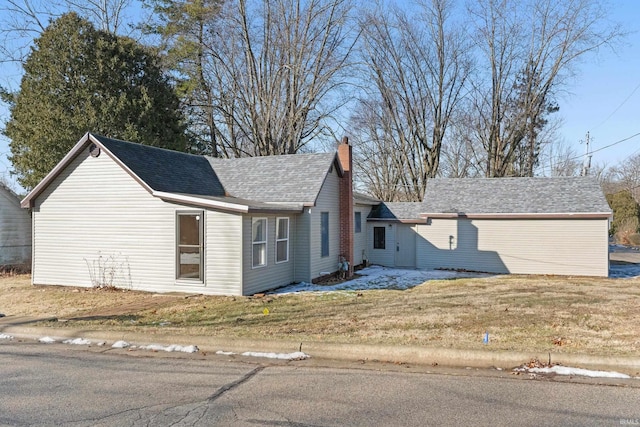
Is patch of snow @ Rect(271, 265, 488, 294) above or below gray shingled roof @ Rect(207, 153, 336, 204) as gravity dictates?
below

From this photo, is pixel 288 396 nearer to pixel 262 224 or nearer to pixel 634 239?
pixel 262 224

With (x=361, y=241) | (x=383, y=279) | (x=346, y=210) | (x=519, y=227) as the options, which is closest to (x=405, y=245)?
(x=361, y=241)

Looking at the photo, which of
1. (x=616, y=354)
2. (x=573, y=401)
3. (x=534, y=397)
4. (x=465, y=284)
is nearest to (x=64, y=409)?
(x=534, y=397)

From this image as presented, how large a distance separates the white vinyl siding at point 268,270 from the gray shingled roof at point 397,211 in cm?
862

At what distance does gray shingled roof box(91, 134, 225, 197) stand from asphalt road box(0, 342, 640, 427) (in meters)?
8.92

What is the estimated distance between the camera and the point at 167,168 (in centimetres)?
1722

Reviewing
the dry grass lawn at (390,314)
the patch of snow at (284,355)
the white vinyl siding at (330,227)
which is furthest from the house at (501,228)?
the patch of snow at (284,355)

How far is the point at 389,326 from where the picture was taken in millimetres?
9359

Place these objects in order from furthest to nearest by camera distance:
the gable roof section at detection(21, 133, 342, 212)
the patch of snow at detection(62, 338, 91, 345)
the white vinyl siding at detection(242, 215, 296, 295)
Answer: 1. the gable roof section at detection(21, 133, 342, 212)
2. the white vinyl siding at detection(242, 215, 296, 295)
3. the patch of snow at detection(62, 338, 91, 345)

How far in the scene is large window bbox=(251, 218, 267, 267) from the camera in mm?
14766

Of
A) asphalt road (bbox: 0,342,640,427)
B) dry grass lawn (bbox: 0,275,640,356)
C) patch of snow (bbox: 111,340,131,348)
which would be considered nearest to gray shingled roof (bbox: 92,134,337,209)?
dry grass lawn (bbox: 0,275,640,356)

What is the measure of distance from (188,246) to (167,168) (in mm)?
3954

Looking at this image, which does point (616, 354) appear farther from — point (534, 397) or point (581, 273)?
point (581, 273)

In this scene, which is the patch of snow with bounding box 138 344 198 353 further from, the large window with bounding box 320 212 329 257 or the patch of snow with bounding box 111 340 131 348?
the large window with bounding box 320 212 329 257
